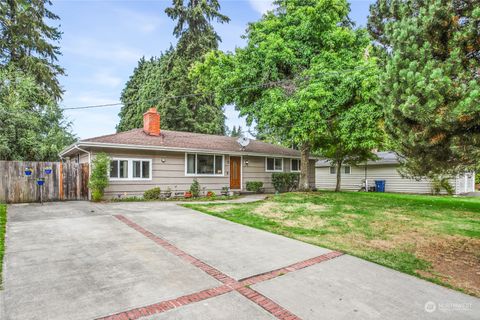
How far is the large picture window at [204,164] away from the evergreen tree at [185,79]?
11.0m

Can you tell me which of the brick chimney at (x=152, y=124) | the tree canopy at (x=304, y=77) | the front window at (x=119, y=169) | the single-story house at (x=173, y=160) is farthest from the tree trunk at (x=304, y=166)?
the front window at (x=119, y=169)

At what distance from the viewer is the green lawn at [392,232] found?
14.2 feet

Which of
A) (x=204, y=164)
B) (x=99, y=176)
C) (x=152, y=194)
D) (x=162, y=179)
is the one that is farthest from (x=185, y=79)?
(x=99, y=176)

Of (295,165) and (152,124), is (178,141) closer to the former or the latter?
(152,124)

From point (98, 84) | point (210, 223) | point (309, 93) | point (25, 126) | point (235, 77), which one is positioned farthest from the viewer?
point (98, 84)

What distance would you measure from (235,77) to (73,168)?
8026 mm

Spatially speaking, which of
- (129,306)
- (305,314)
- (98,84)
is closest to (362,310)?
(305,314)

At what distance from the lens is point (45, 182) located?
10.9 metres

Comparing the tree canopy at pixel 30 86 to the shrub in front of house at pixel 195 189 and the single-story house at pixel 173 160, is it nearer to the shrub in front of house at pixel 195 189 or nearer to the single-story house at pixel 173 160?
the single-story house at pixel 173 160

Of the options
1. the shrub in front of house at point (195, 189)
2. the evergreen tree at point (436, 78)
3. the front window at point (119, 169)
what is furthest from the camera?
the shrub in front of house at point (195, 189)

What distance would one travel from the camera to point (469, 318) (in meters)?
2.87

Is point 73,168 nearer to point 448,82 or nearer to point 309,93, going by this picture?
point 309,93

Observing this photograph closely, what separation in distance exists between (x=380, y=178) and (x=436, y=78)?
64.4 feet

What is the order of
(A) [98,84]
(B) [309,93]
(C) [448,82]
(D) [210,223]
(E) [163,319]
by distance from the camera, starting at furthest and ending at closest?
(A) [98,84], (B) [309,93], (D) [210,223], (C) [448,82], (E) [163,319]
